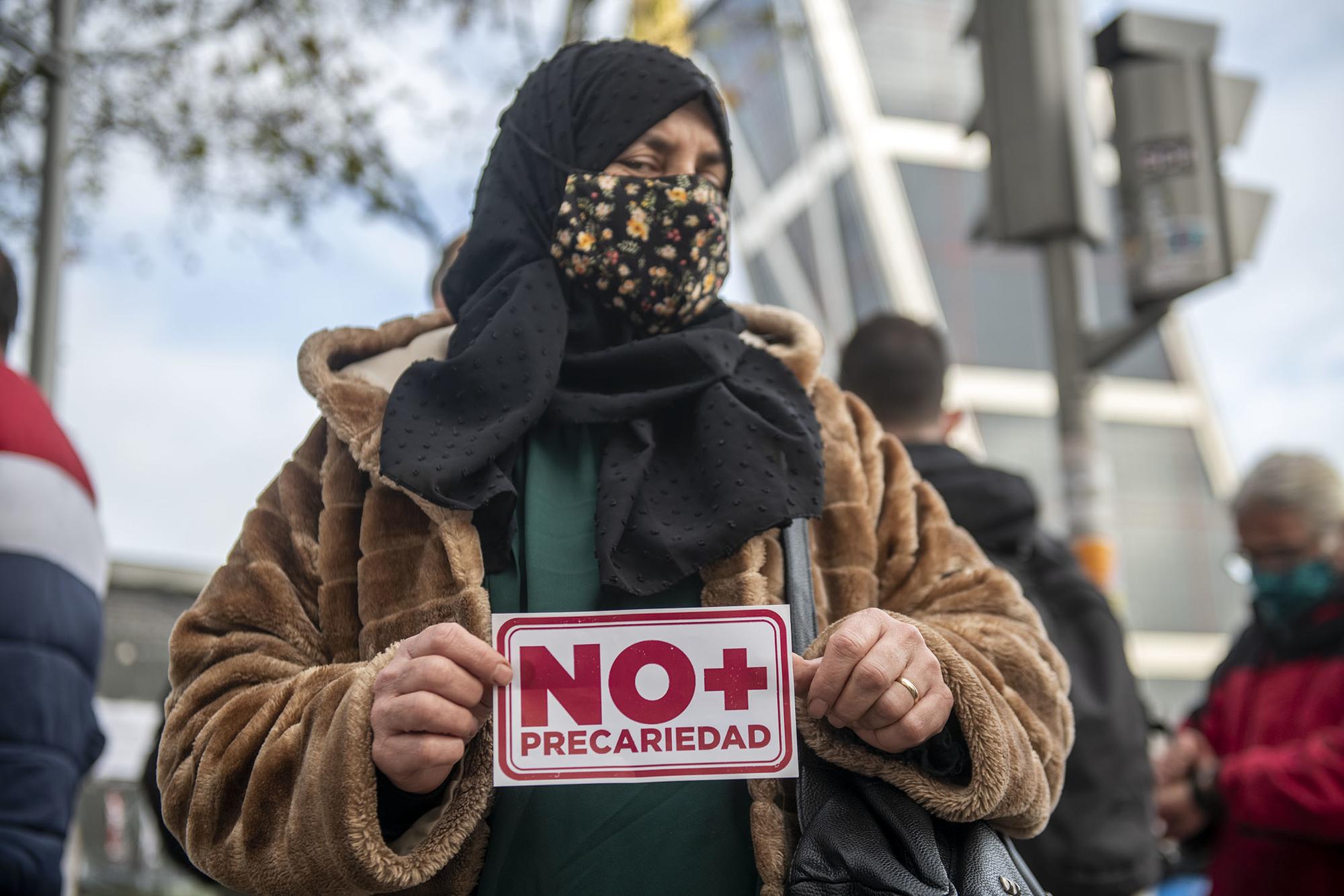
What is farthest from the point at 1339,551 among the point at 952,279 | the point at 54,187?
the point at 952,279

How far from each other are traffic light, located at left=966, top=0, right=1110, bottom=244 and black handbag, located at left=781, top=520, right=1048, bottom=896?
3.77 m

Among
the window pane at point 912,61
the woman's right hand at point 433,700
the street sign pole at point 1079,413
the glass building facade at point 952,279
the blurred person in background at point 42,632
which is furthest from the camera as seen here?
the window pane at point 912,61

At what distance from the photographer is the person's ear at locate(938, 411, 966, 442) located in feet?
12.3

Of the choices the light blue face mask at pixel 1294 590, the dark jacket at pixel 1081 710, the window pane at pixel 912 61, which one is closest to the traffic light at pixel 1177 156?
the light blue face mask at pixel 1294 590

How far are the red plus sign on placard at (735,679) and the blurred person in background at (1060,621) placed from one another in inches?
71.2

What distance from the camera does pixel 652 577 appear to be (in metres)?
1.78

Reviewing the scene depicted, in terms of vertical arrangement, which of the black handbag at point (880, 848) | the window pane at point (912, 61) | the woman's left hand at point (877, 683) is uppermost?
the window pane at point (912, 61)

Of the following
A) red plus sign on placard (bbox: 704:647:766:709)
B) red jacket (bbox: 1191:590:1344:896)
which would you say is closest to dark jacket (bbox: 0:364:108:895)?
red plus sign on placard (bbox: 704:647:766:709)

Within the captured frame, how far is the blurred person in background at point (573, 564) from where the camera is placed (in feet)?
5.33

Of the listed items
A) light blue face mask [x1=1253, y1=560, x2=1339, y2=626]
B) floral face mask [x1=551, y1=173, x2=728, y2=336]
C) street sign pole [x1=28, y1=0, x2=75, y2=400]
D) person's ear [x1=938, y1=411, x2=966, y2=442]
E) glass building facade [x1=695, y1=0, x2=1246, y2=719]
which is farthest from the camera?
glass building facade [x1=695, y1=0, x2=1246, y2=719]

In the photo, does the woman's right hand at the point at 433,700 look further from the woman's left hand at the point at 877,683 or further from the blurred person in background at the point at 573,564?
the woman's left hand at the point at 877,683

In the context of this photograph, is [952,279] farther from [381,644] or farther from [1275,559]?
[381,644]

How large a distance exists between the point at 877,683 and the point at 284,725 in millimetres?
757

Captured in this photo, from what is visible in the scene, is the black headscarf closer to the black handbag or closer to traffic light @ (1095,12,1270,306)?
the black handbag
